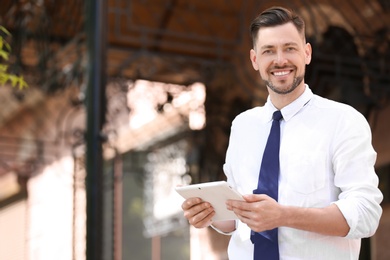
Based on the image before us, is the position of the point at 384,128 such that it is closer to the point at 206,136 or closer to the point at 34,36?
the point at 206,136

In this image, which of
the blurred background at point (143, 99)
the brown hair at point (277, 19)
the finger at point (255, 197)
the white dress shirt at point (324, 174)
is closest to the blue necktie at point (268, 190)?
the white dress shirt at point (324, 174)

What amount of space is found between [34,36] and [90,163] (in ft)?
8.30

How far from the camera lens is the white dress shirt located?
2.01 meters

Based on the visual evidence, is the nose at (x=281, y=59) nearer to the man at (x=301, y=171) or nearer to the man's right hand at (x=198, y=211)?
the man at (x=301, y=171)

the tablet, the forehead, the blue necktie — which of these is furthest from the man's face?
the tablet

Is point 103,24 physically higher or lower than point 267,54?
higher

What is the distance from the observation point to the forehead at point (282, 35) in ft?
6.84

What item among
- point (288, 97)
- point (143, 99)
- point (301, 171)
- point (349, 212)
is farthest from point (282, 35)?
point (143, 99)

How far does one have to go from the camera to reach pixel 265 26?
212 cm

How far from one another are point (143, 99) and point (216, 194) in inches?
308

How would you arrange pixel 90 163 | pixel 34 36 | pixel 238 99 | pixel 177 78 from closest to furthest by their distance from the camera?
pixel 90 163, pixel 34 36, pixel 238 99, pixel 177 78

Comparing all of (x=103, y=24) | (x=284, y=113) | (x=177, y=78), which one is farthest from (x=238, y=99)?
(x=284, y=113)

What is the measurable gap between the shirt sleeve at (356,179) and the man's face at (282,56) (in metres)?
0.15

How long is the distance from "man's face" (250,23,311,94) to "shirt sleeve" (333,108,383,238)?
0.15 metres
